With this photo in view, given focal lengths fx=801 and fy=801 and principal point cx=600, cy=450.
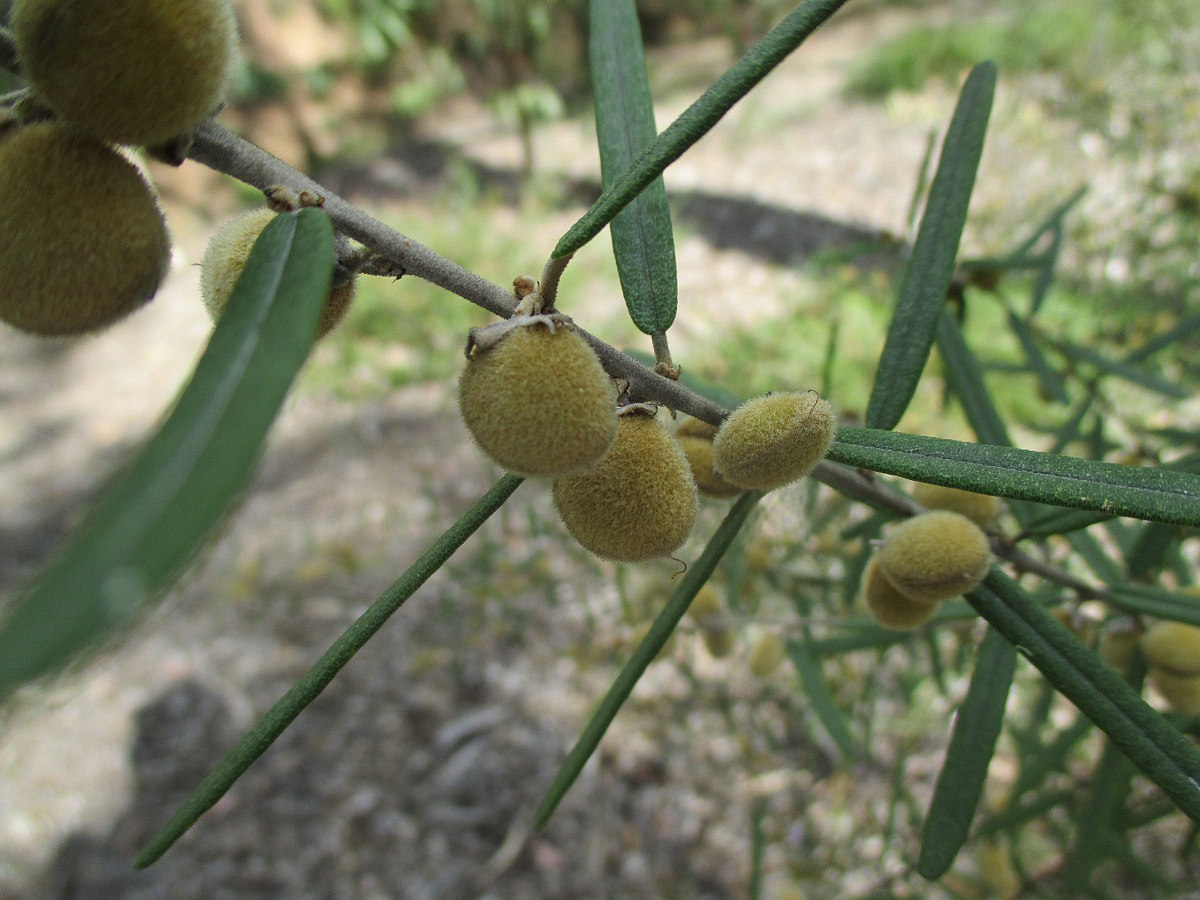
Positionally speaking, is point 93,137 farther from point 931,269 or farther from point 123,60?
point 931,269

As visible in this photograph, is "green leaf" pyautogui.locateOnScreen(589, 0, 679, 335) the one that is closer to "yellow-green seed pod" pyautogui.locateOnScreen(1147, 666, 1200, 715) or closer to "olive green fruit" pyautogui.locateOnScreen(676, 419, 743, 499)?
"olive green fruit" pyautogui.locateOnScreen(676, 419, 743, 499)

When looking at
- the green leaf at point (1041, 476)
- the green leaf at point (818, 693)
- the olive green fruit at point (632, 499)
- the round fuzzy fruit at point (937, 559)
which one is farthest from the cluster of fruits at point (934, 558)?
the green leaf at point (818, 693)

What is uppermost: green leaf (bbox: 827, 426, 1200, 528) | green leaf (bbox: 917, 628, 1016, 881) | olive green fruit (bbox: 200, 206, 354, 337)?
green leaf (bbox: 827, 426, 1200, 528)

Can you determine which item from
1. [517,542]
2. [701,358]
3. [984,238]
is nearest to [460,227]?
[701,358]

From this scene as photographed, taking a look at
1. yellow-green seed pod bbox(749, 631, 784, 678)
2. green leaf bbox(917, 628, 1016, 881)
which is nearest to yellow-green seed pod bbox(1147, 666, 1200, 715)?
green leaf bbox(917, 628, 1016, 881)

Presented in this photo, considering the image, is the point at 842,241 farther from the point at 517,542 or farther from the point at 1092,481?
the point at 1092,481

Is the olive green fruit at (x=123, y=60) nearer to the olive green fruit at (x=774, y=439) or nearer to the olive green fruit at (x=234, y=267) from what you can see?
the olive green fruit at (x=234, y=267)

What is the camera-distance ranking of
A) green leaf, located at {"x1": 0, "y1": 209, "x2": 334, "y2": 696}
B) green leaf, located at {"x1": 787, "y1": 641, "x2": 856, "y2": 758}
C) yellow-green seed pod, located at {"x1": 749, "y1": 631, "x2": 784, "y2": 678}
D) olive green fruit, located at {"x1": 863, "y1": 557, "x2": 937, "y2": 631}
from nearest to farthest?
green leaf, located at {"x1": 0, "y1": 209, "x2": 334, "y2": 696}, olive green fruit, located at {"x1": 863, "y1": 557, "x2": 937, "y2": 631}, green leaf, located at {"x1": 787, "y1": 641, "x2": 856, "y2": 758}, yellow-green seed pod, located at {"x1": 749, "y1": 631, "x2": 784, "y2": 678}
